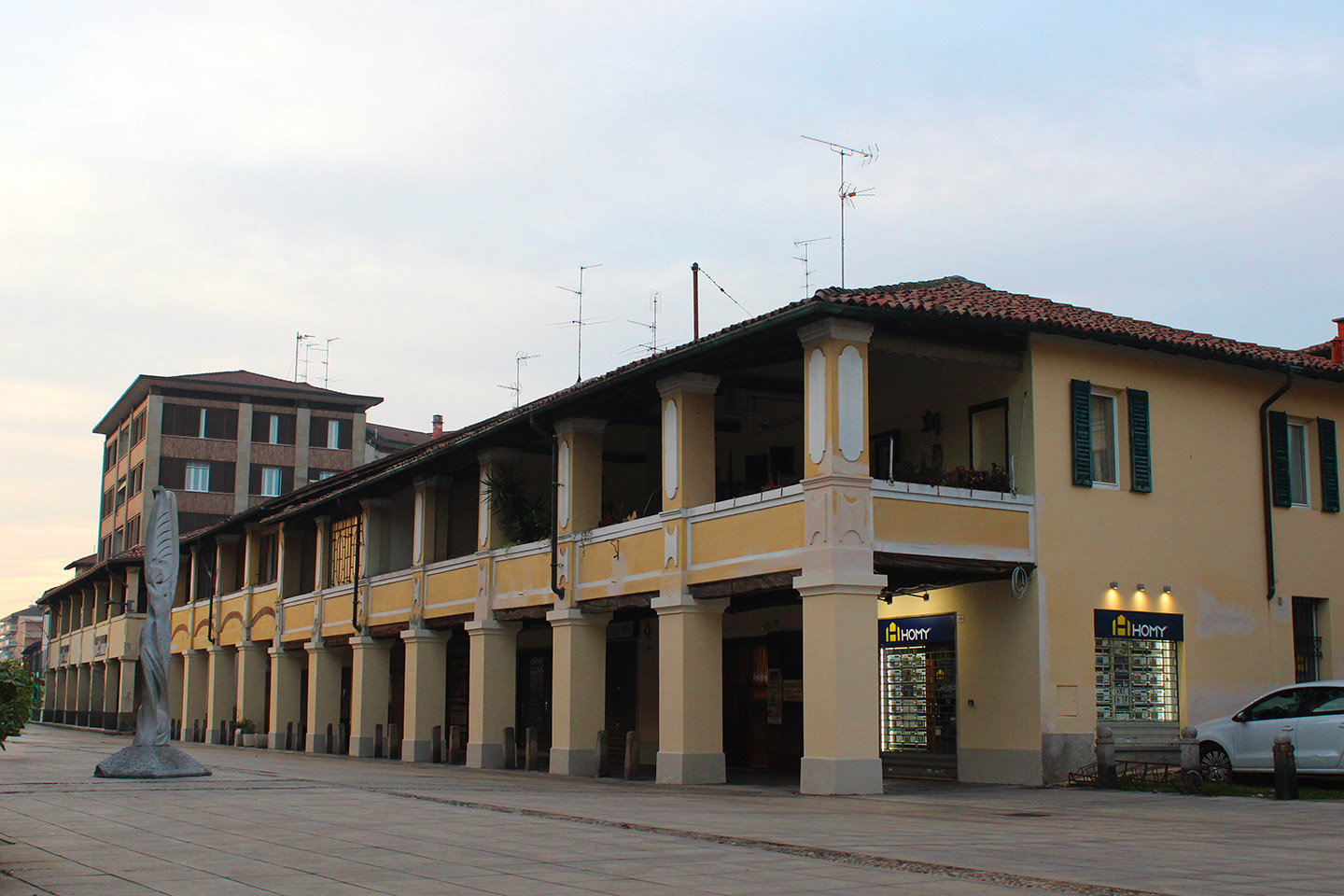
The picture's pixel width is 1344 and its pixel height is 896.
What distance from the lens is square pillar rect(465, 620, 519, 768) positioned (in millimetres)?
26828

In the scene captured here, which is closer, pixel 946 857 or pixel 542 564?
pixel 946 857

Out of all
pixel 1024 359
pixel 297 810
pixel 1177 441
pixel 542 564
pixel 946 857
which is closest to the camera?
pixel 946 857

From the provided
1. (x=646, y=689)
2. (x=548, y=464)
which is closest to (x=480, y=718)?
(x=646, y=689)

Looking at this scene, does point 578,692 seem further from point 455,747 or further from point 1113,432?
point 1113,432

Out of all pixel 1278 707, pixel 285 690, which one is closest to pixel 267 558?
pixel 285 690

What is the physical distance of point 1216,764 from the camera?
61.6ft

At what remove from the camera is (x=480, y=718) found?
26.8 metres

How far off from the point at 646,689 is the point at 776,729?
371 centimetres

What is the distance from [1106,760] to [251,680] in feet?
95.1

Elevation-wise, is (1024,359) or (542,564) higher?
(1024,359)

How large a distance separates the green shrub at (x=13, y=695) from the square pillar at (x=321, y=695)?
24329 mm

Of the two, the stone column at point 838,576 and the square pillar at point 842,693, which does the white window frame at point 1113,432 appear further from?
the square pillar at point 842,693

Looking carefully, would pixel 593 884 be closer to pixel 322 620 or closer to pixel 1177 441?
pixel 1177 441

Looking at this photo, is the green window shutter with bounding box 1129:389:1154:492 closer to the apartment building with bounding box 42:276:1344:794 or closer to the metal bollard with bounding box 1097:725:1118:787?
the apartment building with bounding box 42:276:1344:794
